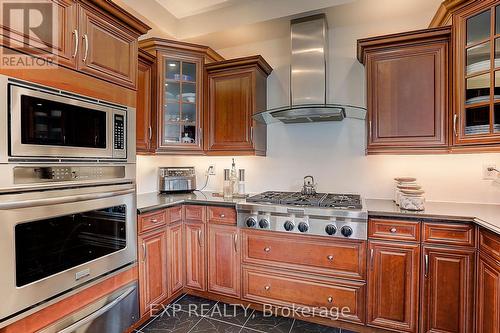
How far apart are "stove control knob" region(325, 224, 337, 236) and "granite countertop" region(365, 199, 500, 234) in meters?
0.28

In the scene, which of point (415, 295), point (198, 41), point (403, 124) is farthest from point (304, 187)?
point (198, 41)

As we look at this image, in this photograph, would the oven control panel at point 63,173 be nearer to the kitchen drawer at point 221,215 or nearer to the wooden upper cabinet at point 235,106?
the kitchen drawer at point 221,215

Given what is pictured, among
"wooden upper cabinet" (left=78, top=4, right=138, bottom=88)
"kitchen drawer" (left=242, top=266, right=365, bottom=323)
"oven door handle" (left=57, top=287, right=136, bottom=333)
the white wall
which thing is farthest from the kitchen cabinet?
"kitchen drawer" (left=242, top=266, right=365, bottom=323)

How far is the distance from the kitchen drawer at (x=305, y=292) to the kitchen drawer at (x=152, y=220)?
0.84 meters

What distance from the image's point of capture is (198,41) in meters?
3.10

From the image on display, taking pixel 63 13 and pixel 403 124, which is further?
pixel 403 124

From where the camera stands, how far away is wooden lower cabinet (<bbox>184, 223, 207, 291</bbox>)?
2471 mm

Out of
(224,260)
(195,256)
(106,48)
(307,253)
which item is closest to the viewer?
(106,48)

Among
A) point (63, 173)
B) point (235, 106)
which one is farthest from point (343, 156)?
point (63, 173)

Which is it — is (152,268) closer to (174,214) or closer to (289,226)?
(174,214)

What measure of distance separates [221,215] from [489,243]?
1896 mm

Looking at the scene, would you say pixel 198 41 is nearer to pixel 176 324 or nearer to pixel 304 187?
pixel 304 187

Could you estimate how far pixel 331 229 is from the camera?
202 cm

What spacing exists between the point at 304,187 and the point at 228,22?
1.92 m
